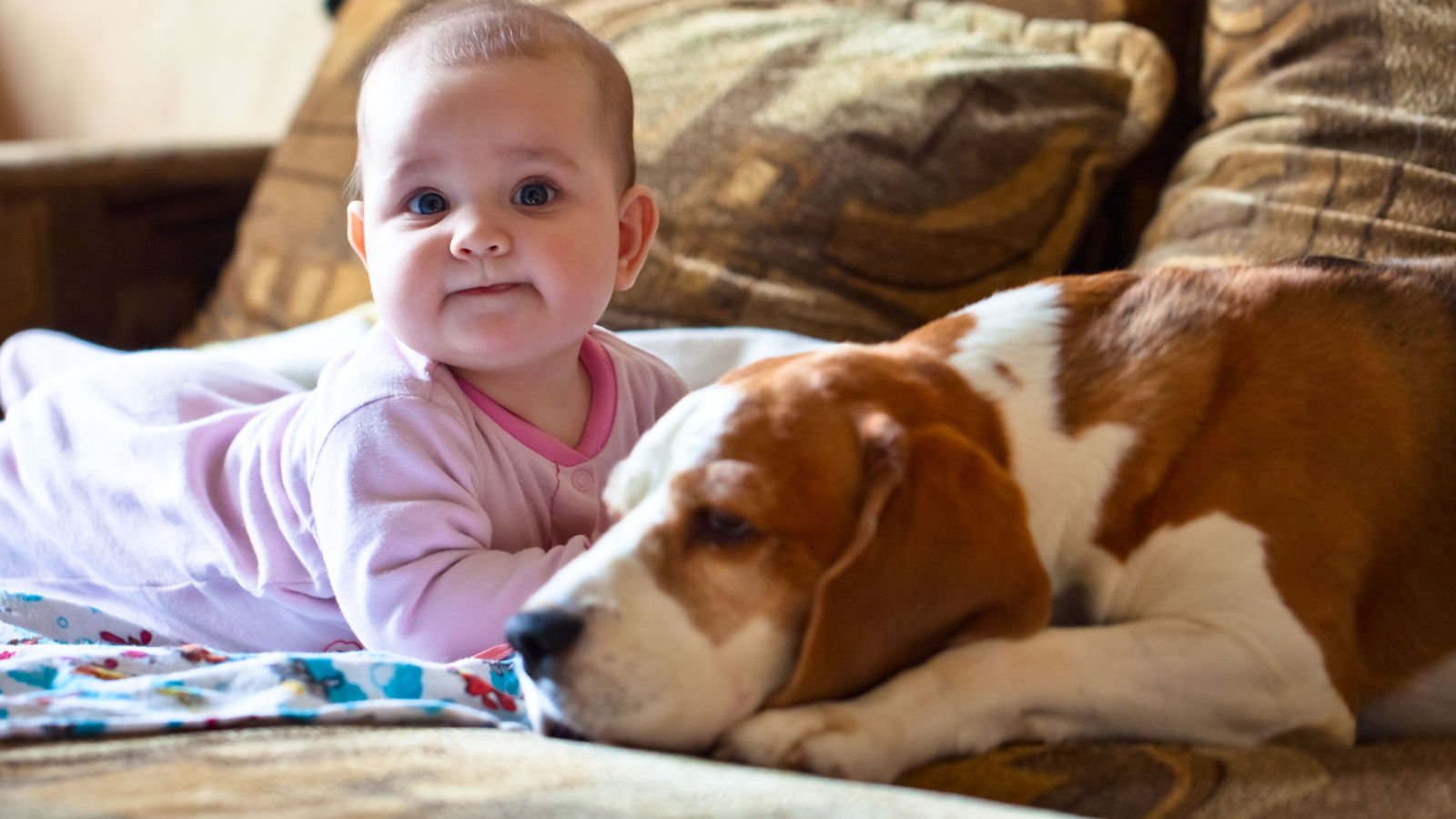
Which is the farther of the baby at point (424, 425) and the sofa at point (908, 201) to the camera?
the baby at point (424, 425)

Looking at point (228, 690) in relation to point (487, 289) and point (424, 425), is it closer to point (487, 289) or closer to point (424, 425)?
point (424, 425)

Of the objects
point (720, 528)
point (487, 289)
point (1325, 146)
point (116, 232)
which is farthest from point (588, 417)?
point (116, 232)

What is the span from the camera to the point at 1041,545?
103 cm

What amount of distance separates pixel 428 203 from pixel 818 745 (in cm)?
70

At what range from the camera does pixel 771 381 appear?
1.03 meters

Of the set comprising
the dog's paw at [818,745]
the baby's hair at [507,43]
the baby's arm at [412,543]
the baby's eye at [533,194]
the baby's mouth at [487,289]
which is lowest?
the baby's arm at [412,543]

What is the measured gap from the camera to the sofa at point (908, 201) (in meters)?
0.88

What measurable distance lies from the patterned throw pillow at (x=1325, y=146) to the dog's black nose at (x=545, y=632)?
103 cm

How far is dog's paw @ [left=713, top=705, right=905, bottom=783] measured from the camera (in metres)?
0.91

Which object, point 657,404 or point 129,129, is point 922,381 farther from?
point 129,129

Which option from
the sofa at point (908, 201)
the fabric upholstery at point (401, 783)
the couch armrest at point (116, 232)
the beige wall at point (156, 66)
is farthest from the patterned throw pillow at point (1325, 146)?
the beige wall at point (156, 66)

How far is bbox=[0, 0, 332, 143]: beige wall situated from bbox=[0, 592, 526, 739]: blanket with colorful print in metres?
2.64

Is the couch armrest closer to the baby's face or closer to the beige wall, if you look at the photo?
the beige wall

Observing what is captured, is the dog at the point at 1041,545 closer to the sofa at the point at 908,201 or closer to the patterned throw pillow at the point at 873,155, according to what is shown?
the sofa at the point at 908,201
